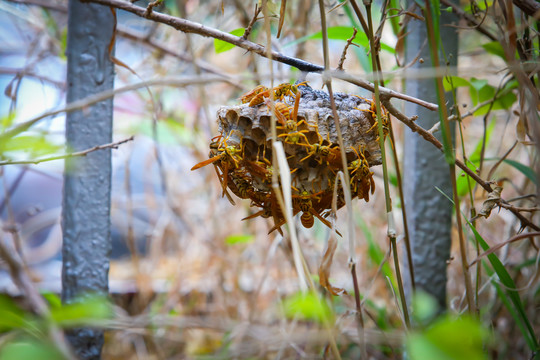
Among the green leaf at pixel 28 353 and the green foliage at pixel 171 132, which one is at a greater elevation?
the green foliage at pixel 171 132

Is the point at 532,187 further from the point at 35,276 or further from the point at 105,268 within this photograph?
the point at 35,276

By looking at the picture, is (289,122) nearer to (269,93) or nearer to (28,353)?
(269,93)

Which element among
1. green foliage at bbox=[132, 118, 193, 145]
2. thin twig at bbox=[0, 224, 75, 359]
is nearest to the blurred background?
green foliage at bbox=[132, 118, 193, 145]

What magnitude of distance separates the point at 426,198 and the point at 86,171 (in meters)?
0.71

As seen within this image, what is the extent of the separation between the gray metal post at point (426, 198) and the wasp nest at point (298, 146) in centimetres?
39

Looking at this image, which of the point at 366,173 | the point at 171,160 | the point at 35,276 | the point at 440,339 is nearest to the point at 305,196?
the point at 366,173

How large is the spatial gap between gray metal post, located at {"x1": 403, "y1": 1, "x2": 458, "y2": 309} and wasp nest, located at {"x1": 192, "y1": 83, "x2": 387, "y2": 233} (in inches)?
15.5

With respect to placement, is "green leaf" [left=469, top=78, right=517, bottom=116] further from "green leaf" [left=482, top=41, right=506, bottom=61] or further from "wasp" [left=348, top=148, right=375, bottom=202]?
"wasp" [left=348, top=148, right=375, bottom=202]

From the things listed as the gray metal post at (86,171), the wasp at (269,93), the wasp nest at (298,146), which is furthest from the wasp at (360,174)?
the gray metal post at (86,171)

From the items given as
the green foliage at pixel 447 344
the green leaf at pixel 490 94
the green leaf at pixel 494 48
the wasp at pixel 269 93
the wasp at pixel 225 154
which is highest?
the green leaf at pixel 494 48

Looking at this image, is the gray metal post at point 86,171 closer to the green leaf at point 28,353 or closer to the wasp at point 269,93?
the wasp at point 269,93

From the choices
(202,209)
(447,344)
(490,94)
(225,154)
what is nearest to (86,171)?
(225,154)

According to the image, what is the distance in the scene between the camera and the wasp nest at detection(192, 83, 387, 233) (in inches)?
18.6

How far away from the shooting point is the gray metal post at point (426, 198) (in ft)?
2.77
